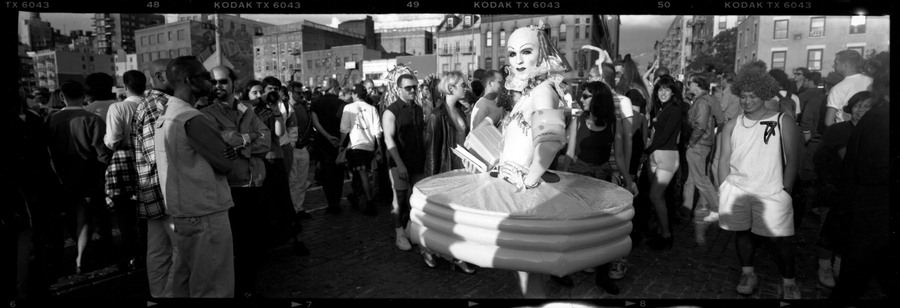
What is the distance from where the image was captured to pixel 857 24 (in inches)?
100

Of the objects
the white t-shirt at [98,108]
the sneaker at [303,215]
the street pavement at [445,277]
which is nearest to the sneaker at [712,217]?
the street pavement at [445,277]

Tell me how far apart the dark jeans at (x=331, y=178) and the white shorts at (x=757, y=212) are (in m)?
4.51

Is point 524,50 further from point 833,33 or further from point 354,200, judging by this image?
point 354,200

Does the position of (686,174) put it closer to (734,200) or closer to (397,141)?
(734,200)

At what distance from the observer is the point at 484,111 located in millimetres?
4840

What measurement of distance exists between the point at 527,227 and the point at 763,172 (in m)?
2.36

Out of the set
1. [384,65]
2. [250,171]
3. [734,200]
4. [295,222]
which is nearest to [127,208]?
[295,222]

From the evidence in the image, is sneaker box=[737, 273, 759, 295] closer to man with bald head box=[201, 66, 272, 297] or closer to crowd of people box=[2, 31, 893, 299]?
crowd of people box=[2, 31, 893, 299]

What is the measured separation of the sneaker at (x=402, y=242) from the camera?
4.82 m

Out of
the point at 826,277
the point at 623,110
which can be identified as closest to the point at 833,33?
the point at 623,110

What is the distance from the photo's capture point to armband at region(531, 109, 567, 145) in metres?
A: 2.18

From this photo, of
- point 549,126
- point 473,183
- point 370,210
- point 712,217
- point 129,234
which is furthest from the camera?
point 370,210
